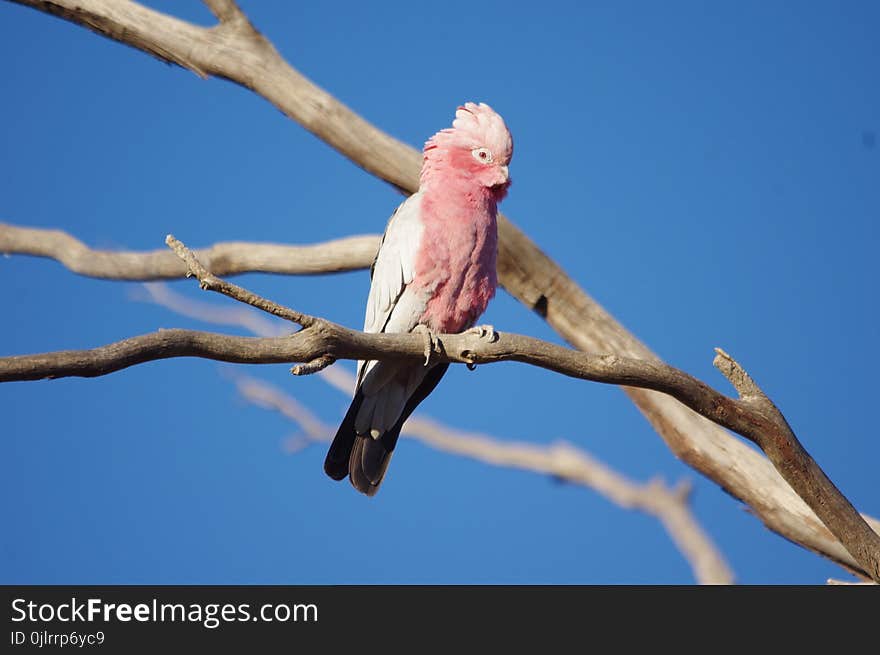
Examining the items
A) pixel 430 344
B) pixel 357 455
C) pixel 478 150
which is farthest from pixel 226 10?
pixel 430 344

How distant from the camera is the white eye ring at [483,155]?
501 centimetres

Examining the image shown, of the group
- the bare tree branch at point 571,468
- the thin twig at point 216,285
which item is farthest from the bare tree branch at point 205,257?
the thin twig at point 216,285

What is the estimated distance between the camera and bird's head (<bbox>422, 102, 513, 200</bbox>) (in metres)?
5.00

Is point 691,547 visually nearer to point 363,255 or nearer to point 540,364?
point 540,364

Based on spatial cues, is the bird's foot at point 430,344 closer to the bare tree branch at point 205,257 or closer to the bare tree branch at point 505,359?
the bare tree branch at point 505,359

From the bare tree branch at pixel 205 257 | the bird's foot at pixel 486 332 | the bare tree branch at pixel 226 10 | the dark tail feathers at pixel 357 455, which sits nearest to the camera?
the bird's foot at pixel 486 332

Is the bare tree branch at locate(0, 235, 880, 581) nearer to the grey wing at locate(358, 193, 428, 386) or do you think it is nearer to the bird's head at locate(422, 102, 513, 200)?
the grey wing at locate(358, 193, 428, 386)

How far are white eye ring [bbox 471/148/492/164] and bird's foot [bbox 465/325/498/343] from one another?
107 centimetres

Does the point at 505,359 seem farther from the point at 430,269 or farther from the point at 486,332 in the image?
the point at 430,269

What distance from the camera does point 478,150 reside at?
5.02m

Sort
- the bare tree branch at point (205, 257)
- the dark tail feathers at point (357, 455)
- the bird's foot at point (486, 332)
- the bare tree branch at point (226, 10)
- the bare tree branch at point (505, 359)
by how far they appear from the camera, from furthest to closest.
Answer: the bare tree branch at point (205, 257)
the bare tree branch at point (226, 10)
the dark tail feathers at point (357, 455)
the bird's foot at point (486, 332)
the bare tree branch at point (505, 359)

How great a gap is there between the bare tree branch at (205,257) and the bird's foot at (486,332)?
2.45 meters
